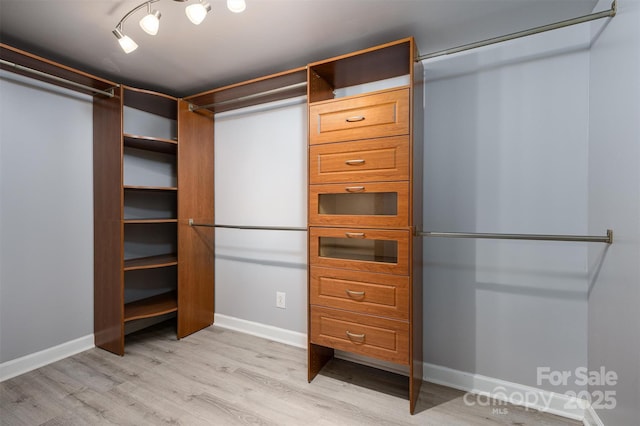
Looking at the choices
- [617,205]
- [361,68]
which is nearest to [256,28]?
[361,68]

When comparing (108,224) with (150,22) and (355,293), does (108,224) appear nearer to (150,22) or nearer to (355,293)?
(150,22)

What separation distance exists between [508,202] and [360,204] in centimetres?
90

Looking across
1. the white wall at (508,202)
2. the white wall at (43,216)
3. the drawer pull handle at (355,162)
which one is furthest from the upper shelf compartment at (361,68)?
the white wall at (43,216)

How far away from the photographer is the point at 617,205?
1348 millimetres

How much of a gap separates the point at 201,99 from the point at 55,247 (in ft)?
5.27

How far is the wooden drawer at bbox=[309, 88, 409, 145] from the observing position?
5.55ft

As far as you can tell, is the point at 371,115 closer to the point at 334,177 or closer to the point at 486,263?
the point at 334,177

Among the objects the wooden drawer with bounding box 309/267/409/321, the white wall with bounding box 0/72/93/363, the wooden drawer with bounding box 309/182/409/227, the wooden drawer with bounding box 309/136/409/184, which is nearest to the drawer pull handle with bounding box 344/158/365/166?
the wooden drawer with bounding box 309/136/409/184

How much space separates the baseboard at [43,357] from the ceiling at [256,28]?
6.93 feet

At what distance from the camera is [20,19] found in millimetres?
1684

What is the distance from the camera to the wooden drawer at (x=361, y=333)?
66.7 inches

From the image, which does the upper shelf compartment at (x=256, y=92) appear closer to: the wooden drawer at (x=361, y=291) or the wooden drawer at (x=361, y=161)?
the wooden drawer at (x=361, y=161)

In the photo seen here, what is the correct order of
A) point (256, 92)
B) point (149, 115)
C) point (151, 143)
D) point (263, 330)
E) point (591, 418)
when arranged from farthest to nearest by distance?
point (149, 115) < point (263, 330) < point (151, 143) < point (256, 92) < point (591, 418)

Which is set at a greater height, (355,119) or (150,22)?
(150,22)
